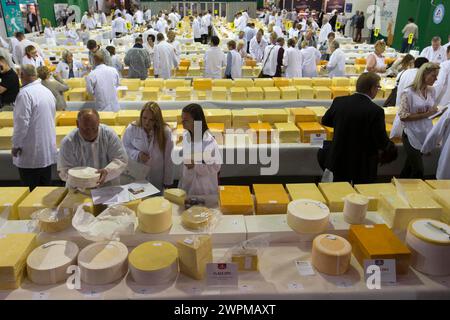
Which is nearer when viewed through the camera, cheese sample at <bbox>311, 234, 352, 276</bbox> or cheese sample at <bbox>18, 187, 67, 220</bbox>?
cheese sample at <bbox>311, 234, 352, 276</bbox>

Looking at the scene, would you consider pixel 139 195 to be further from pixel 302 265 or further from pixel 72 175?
pixel 302 265

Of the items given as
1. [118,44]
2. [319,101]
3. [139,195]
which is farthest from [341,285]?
[118,44]

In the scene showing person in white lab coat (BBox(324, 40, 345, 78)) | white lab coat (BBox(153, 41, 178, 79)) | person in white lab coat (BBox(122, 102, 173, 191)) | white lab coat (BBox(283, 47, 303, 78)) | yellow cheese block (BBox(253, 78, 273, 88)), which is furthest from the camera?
white lab coat (BBox(153, 41, 178, 79))

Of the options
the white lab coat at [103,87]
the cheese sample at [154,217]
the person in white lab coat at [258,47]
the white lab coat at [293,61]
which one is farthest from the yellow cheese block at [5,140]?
the person in white lab coat at [258,47]

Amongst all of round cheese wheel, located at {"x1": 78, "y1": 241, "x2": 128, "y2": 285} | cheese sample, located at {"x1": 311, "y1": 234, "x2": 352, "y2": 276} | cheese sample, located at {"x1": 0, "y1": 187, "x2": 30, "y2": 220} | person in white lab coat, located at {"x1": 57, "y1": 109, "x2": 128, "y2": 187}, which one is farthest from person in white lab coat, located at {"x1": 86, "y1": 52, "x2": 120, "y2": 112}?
cheese sample, located at {"x1": 311, "y1": 234, "x2": 352, "y2": 276}

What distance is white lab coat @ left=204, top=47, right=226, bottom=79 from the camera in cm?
Answer: 699

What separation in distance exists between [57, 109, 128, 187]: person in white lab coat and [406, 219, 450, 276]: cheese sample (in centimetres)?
180

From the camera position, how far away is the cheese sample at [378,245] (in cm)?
186

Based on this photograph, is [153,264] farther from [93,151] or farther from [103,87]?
[103,87]

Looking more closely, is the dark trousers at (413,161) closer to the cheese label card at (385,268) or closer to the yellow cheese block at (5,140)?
the cheese label card at (385,268)

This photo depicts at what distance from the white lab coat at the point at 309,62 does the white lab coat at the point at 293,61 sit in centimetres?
10

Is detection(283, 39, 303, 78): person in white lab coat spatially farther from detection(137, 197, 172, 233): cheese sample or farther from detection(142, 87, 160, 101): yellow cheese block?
detection(137, 197, 172, 233): cheese sample
